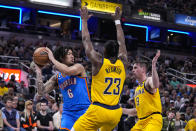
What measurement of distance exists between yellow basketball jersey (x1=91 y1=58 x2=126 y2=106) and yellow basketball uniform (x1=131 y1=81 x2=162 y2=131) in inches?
61.0

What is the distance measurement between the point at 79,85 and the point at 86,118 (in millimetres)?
742

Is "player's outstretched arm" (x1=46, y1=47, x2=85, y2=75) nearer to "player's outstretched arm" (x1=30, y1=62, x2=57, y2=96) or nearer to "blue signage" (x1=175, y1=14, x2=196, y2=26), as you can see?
"player's outstretched arm" (x1=30, y1=62, x2=57, y2=96)

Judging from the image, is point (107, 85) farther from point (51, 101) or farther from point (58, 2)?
point (58, 2)

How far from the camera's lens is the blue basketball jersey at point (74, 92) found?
201 inches

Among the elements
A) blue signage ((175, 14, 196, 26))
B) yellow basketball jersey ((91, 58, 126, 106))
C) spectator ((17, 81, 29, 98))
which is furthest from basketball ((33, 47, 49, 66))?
blue signage ((175, 14, 196, 26))

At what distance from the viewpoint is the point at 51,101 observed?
1127 cm

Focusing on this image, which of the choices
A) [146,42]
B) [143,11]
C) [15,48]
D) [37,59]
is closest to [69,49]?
[37,59]

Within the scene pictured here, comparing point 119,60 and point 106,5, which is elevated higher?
point 106,5

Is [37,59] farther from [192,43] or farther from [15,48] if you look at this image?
[192,43]

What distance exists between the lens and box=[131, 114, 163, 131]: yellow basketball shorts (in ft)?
19.7

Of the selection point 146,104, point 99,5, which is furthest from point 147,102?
point 99,5

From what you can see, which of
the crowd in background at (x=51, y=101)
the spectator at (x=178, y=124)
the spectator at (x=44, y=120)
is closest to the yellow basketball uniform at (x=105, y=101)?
the crowd in background at (x=51, y=101)

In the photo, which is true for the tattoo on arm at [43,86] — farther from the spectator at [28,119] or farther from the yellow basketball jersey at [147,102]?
the spectator at [28,119]

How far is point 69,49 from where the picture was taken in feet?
17.4
